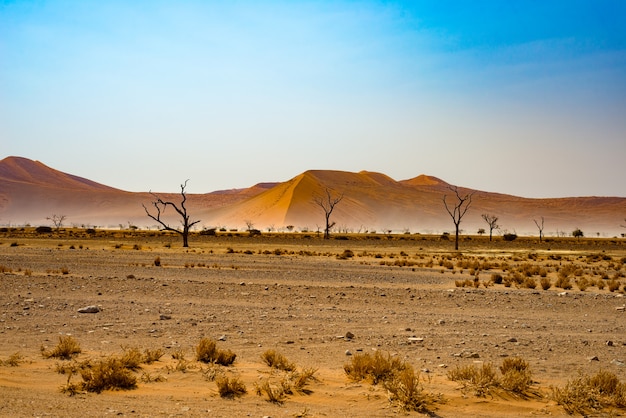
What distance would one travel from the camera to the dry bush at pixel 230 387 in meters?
7.65

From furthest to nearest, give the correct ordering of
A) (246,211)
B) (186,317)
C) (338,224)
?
1. (246,211)
2. (338,224)
3. (186,317)

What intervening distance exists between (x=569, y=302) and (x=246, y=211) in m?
175

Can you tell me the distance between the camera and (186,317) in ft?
44.7

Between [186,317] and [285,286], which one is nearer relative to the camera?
[186,317]

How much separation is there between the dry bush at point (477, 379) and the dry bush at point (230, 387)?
2.99 metres

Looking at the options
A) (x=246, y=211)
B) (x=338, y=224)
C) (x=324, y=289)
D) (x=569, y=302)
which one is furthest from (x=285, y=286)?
(x=246, y=211)

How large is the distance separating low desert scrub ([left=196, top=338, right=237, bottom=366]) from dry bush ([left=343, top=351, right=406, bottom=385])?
1894mm

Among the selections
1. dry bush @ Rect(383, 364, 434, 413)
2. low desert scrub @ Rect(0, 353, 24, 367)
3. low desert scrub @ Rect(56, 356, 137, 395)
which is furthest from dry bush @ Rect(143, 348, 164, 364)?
dry bush @ Rect(383, 364, 434, 413)

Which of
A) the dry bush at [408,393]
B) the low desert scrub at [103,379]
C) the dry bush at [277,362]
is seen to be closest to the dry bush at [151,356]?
the low desert scrub at [103,379]

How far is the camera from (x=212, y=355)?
30.6 feet

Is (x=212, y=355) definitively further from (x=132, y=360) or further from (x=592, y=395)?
(x=592, y=395)

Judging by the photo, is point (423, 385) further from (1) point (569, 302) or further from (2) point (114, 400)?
(1) point (569, 302)

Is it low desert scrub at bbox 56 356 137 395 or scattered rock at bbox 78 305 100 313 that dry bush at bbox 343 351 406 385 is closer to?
low desert scrub at bbox 56 356 137 395

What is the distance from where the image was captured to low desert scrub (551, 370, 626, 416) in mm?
7176
